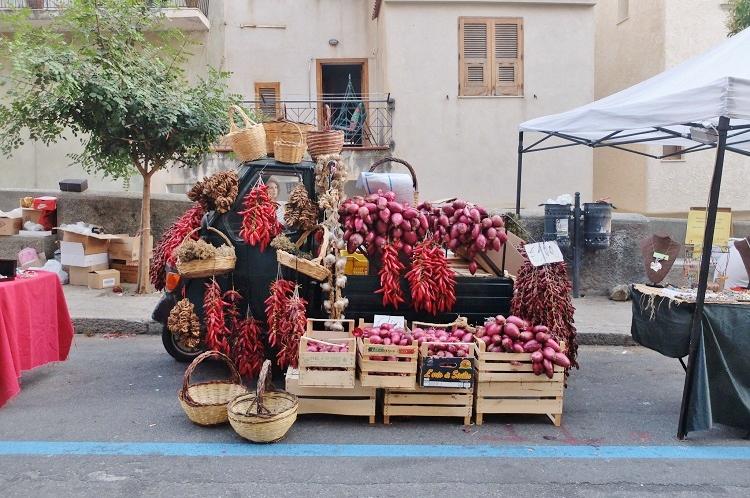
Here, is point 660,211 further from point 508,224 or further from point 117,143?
point 117,143

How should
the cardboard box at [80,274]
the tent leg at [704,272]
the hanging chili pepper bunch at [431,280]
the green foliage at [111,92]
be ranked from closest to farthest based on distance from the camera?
the tent leg at [704,272], the hanging chili pepper bunch at [431,280], the green foliage at [111,92], the cardboard box at [80,274]

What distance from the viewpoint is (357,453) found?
462 cm

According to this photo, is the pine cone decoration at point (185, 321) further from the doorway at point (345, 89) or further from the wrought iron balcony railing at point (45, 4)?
the wrought iron balcony railing at point (45, 4)

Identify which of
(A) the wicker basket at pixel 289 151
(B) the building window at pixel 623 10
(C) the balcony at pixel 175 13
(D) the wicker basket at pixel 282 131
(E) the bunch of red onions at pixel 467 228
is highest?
(B) the building window at pixel 623 10

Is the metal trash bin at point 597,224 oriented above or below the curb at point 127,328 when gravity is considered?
above

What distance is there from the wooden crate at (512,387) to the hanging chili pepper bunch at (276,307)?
66.6 inches

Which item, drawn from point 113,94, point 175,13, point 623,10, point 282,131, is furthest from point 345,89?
point 282,131

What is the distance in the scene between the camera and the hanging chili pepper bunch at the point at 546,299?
5.52 m

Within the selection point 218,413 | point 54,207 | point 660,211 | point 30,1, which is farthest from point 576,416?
point 30,1

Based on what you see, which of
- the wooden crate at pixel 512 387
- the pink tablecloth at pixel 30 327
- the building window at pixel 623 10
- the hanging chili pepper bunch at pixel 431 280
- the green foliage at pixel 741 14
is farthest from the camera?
the building window at pixel 623 10

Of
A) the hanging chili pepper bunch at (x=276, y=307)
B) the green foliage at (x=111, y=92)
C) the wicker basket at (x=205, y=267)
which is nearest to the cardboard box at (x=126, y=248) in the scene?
the green foliage at (x=111, y=92)

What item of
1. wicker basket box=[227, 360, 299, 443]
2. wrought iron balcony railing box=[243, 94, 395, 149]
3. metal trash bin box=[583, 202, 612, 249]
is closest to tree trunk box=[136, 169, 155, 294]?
wrought iron balcony railing box=[243, 94, 395, 149]

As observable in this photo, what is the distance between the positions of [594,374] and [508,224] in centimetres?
174

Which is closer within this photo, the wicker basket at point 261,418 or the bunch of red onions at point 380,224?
the wicker basket at point 261,418
